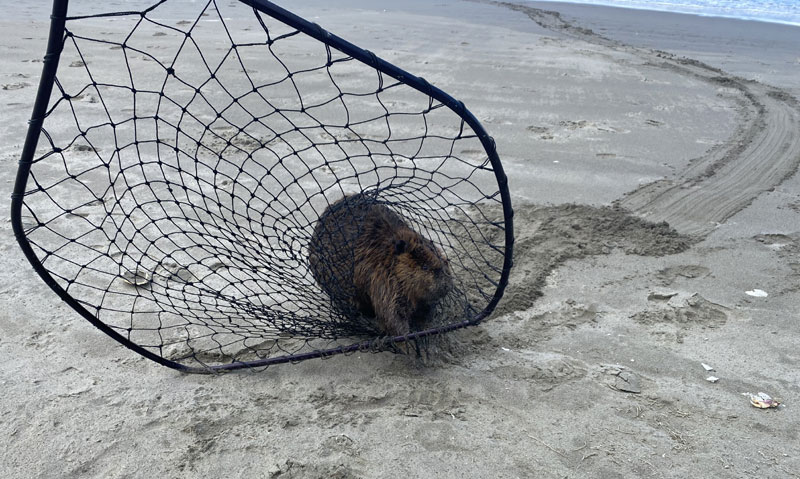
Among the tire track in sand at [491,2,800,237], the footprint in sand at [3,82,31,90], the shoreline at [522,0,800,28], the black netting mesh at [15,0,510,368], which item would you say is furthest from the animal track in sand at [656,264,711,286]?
the shoreline at [522,0,800,28]

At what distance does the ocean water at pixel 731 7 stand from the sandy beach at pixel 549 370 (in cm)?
1306

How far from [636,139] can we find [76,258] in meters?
5.41

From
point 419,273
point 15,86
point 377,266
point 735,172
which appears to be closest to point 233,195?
point 377,266

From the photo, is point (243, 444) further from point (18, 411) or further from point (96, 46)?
point (96, 46)

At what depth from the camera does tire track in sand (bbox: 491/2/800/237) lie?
5.23m

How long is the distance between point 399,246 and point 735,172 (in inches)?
161

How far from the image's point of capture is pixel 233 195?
10.8 feet

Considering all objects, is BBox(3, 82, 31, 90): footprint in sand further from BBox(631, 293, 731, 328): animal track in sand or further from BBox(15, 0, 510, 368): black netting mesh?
BBox(631, 293, 731, 328): animal track in sand

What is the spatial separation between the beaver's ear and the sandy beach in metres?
0.58

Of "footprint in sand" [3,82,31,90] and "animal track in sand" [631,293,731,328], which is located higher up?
"footprint in sand" [3,82,31,90]

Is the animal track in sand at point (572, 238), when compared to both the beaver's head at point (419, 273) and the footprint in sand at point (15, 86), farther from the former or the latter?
the footprint in sand at point (15, 86)

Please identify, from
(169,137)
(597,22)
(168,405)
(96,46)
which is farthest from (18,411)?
(597,22)

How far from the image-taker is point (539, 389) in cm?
318

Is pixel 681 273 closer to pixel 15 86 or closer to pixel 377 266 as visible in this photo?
pixel 377 266
